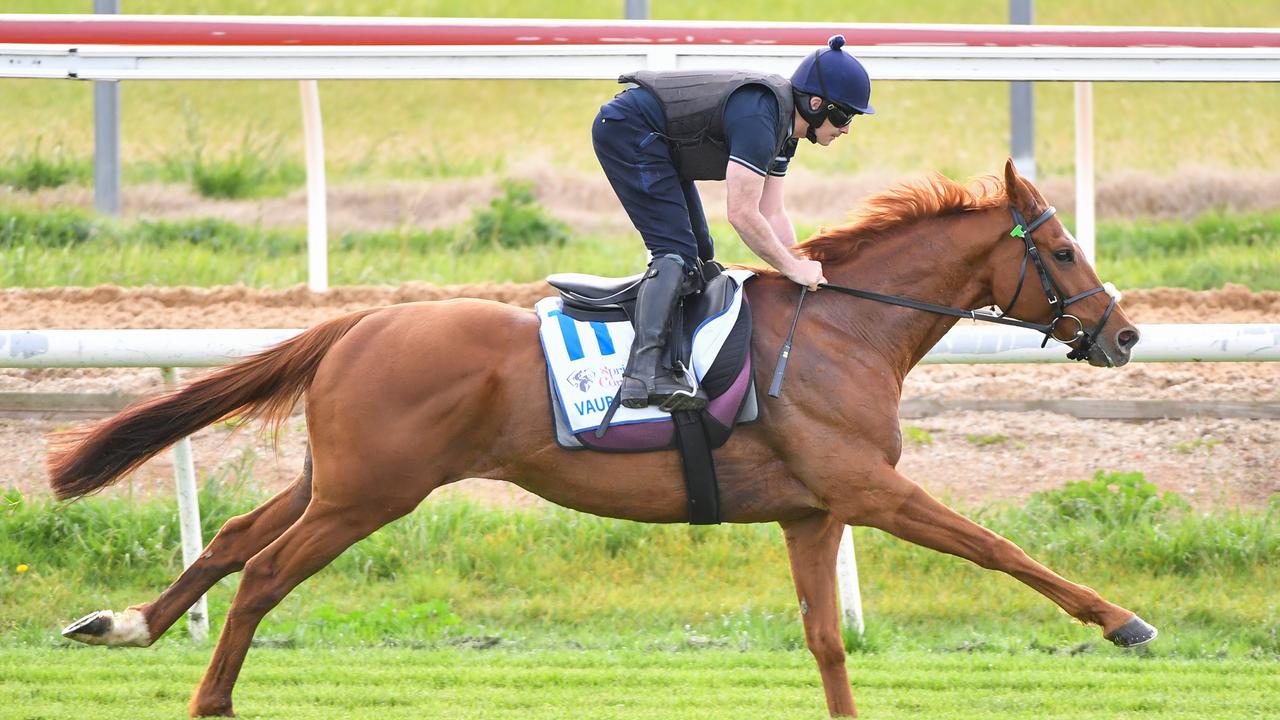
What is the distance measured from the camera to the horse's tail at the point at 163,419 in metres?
5.11

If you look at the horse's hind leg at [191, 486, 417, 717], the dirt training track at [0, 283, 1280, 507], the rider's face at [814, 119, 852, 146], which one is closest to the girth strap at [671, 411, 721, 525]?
the horse's hind leg at [191, 486, 417, 717]

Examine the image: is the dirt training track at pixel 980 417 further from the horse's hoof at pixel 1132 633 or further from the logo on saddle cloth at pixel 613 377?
the horse's hoof at pixel 1132 633

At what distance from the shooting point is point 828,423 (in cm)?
476

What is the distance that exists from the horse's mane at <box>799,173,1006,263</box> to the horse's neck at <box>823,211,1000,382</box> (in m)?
0.03

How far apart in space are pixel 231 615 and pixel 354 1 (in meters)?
17.8

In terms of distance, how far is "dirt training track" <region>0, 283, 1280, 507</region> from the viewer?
7.09 meters

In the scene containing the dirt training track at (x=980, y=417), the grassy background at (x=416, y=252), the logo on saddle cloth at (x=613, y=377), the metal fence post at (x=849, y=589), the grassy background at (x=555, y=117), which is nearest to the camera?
the logo on saddle cloth at (x=613, y=377)

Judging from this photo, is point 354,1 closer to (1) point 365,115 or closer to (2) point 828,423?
(1) point 365,115

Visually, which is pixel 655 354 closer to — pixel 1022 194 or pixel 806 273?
pixel 806 273

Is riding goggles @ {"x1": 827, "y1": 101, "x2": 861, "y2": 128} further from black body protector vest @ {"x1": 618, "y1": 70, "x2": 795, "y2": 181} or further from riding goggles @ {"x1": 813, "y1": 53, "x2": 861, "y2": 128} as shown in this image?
black body protector vest @ {"x1": 618, "y1": 70, "x2": 795, "y2": 181}

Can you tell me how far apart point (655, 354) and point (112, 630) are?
2079mm

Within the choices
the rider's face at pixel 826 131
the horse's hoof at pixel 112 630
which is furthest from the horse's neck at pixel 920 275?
the horse's hoof at pixel 112 630

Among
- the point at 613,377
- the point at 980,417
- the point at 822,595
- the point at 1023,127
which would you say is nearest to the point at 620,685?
the point at 822,595

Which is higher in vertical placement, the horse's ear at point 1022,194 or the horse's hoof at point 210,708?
the horse's ear at point 1022,194
